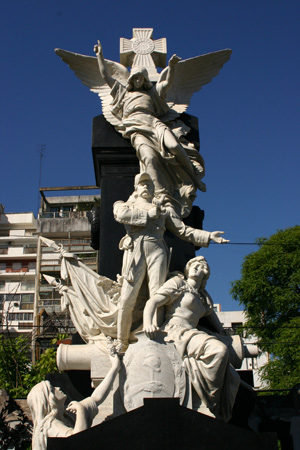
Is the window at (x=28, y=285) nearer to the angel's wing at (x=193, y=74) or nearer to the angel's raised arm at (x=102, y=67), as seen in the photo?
the angel's wing at (x=193, y=74)

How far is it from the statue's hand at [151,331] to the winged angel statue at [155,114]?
8.57ft

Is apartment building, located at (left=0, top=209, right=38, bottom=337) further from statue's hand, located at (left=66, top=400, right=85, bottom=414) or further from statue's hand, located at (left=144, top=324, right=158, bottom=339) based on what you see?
statue's hand, located at (left=66, top=400, right=85, bottom=414)

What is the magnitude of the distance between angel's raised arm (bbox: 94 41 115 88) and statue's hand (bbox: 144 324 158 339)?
4981 millimetres

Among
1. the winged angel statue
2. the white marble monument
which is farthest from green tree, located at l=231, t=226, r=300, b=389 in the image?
the white marble monument

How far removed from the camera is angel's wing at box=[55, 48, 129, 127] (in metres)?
11.2

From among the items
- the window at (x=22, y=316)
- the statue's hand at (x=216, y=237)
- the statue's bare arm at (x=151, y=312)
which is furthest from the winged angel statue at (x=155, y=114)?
the window at (x=22, y=316)

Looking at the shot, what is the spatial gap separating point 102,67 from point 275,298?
51.8 feet

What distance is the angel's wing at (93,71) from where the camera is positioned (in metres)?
11.2

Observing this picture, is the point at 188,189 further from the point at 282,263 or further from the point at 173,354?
the point at 282,263

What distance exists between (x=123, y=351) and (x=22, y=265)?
43.7 metres

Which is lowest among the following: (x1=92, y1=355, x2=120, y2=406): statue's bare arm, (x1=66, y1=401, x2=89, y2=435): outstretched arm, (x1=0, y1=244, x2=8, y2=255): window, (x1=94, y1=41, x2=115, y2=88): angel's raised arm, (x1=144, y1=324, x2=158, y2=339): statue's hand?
(x1=66, y1=401, x2=89, y2=435): outstretched arm

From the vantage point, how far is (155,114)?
10688mm

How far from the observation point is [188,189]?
1010 cm

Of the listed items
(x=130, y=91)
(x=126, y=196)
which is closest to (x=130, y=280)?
(x=126, y=196)
